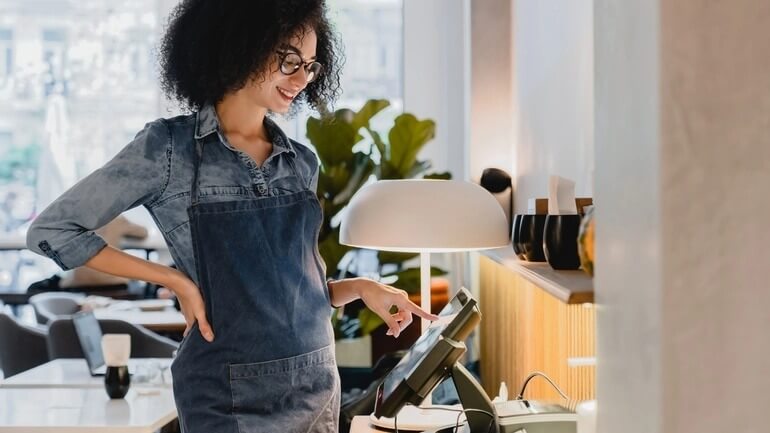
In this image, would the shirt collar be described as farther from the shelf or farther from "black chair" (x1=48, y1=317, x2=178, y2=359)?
"black chair" (x1=48, y1=317, x2=178, y2=359)

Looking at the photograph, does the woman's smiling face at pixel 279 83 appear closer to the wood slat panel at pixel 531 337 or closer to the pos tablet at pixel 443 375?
the pos tablet at pixel 443 375

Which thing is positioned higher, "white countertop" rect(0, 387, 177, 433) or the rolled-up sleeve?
the rolled-up sleeve

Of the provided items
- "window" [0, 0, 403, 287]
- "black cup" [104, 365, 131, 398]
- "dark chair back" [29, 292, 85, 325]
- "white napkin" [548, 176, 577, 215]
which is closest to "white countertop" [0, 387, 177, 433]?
"black cup" [104, 365, 131, 398]

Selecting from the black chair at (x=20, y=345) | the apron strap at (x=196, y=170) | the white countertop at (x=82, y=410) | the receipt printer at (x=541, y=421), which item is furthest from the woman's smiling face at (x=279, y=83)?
the black chair at (x=20, y=345)

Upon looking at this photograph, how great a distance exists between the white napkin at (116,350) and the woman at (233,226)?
1.19 metres

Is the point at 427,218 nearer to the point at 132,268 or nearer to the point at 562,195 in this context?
the point at 562,195

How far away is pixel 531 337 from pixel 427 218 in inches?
27.3

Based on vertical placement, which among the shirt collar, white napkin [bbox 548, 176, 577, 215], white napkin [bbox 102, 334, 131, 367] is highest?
the shirt collar

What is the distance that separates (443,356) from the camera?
164cm

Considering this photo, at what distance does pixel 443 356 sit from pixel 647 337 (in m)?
0.72

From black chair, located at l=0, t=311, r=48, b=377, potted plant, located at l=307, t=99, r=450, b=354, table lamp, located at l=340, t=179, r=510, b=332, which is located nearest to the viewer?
table lamp, located at l=340, t=179, r=510, b=332

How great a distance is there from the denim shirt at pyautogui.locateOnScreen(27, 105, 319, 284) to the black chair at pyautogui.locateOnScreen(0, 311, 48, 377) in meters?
2.94

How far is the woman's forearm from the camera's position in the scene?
66.0 inches

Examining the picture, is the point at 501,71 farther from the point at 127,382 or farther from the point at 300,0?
the point at 300,0
